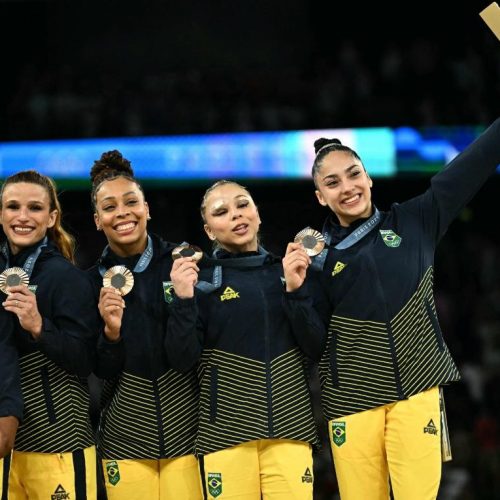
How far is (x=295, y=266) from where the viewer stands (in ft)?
13.0

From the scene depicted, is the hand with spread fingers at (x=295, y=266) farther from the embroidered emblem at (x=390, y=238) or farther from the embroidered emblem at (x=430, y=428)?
the embroidered emblem at (x=430, y=428)

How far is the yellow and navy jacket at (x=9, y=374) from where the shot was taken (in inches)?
145

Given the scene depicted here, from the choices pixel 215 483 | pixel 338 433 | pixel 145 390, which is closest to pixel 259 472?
pixel 215 483

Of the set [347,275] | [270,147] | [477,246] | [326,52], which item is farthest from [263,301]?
[326,52]

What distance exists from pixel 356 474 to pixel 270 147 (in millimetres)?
5959

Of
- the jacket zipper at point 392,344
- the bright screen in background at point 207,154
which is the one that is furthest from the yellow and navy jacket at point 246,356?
the bright screen in background at point 207,154

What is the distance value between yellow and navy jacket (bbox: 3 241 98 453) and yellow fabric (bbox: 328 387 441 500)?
0.98 meters

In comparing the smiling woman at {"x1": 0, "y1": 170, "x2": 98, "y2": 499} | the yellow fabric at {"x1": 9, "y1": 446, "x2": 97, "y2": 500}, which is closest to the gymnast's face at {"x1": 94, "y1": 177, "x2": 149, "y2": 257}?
the smiling woman at {"x1": 0, "y1": 170, "x2": 98, "y2": 499}

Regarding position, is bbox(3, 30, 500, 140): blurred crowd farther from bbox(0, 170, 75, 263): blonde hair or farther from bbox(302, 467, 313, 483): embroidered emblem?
bbox(302, 467, 313, 483): embroidered emblem

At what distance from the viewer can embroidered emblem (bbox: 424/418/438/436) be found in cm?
401

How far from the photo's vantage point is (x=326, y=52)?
1169 centimetres

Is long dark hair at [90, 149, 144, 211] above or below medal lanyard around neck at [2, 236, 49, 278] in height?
above

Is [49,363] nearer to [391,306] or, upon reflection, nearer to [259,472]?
[259,472]

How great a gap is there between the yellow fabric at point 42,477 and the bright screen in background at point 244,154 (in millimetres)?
5899
